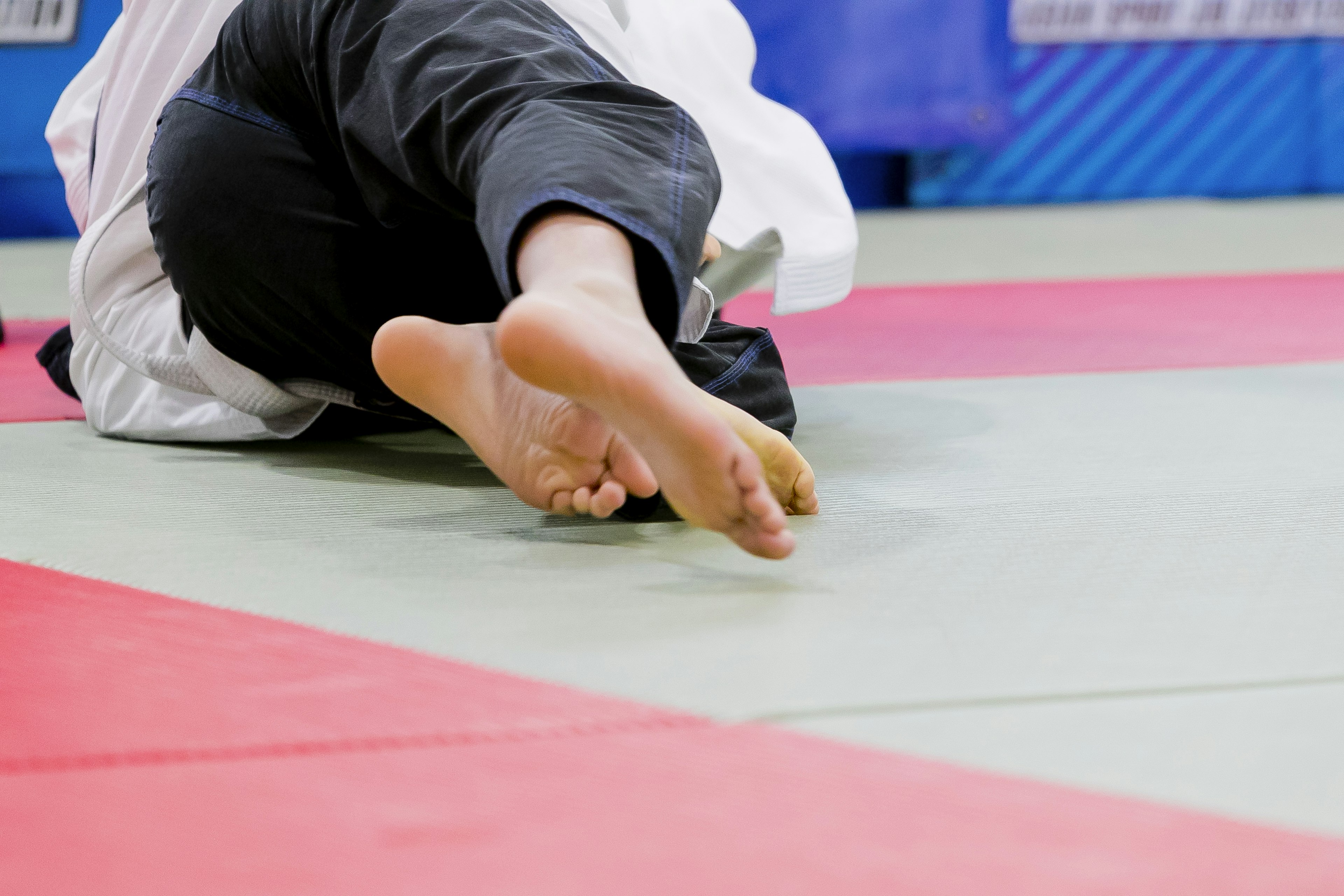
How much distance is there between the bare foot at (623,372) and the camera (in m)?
0.65

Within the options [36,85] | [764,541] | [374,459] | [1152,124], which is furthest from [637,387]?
[1152,124]

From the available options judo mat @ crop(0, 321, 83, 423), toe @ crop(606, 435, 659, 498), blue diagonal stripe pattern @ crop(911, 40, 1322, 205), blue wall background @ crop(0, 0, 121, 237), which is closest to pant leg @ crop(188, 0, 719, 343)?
toe @ crop(606, 435, 659, 498)

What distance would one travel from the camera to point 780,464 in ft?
2.97

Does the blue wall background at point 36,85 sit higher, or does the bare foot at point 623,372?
the bare foot at point 623,372

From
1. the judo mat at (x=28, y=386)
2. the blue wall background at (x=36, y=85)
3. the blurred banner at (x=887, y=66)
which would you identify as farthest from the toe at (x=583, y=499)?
the blurred banner at (x=887, y=66)

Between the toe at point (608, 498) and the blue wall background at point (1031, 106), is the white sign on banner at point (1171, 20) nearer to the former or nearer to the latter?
the blue wall background at point (1031, 106)

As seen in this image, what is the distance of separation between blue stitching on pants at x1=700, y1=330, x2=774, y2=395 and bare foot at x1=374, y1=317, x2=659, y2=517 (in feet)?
0.68

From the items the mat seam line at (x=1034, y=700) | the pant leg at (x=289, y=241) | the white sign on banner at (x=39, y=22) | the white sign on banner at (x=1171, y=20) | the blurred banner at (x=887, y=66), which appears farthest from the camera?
the white sign on banner at (x=1171, y=20)

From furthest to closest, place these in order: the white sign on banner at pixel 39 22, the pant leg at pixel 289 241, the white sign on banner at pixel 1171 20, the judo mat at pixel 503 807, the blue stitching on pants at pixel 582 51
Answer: the white sign on banner at pixel 1171 20 → the white sign on banner at pixel 39 22 → the pant leg at pixel 289 241 → the blue stitching on pants at pixel 582 51 → the judo mat at pixel 503 807

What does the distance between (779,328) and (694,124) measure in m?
1.46

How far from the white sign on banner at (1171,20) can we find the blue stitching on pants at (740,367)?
13.7ft

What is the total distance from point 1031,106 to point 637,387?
4.69m

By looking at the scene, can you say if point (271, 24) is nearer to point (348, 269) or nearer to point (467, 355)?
point (348, 269)

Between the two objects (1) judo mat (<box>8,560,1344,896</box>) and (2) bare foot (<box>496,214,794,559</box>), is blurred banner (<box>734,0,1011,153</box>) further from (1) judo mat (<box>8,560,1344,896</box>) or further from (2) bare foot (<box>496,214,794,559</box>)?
(1) judo mat (<box>8,560,1344,896</box>)
